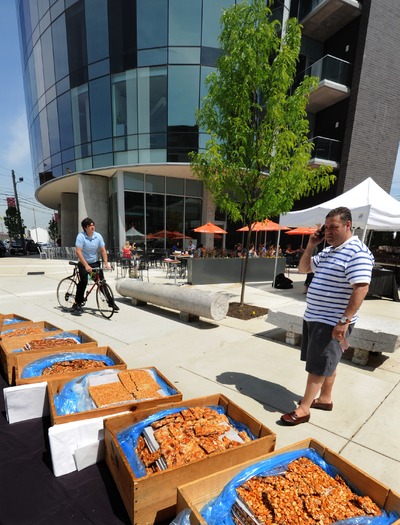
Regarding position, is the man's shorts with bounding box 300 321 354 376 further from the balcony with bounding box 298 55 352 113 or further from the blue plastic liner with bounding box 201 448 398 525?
the balcony with bounding box 298 55 352 113

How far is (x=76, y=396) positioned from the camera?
2377 millimetres

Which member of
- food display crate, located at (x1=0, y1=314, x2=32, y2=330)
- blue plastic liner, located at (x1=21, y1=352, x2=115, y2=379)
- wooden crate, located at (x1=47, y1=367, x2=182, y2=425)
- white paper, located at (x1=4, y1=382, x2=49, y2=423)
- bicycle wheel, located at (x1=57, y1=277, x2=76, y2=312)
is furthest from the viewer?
bicycle wheel, located at (x1=57, y1=277, x2=76, y2=312)

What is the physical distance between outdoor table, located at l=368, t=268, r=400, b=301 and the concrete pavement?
2.38 m

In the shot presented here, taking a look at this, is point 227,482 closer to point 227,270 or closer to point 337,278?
point 337,278

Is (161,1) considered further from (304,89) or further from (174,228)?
(304,89)

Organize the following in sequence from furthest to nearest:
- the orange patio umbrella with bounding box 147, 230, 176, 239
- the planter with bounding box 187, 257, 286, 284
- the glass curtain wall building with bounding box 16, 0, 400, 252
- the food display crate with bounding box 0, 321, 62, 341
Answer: the orange patio umbrella with bounding box 147, 230, 176, 239
the glass curtain wall building with bounding box 16, 0, 400, 252
the planter with bounding box 187, 257, 286, 284
the food display crate with bounding box 0, 321, 62, 341

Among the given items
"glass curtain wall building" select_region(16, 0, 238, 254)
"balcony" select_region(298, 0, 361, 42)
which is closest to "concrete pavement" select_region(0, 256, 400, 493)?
"glass curtain wall building" select_region(16, 0, 238, 254)

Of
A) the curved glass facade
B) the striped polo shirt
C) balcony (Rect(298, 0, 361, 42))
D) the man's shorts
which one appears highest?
balcony (Rect(298, 0, 361, 42))

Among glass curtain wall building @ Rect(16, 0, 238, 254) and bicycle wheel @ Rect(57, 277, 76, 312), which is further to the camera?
glass curtain wall building @ Rect(16, 0, 238, 254)

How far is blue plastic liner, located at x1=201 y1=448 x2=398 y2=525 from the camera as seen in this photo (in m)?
1.42

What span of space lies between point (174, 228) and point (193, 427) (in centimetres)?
1714

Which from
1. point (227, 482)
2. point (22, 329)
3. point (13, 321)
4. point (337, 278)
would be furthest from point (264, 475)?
point (13, 321)

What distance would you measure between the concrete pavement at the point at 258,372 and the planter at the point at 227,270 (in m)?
3.41

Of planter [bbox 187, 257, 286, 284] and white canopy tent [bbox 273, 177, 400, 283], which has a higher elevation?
white canopy tent [bbox 273, 177, 400, 283]
